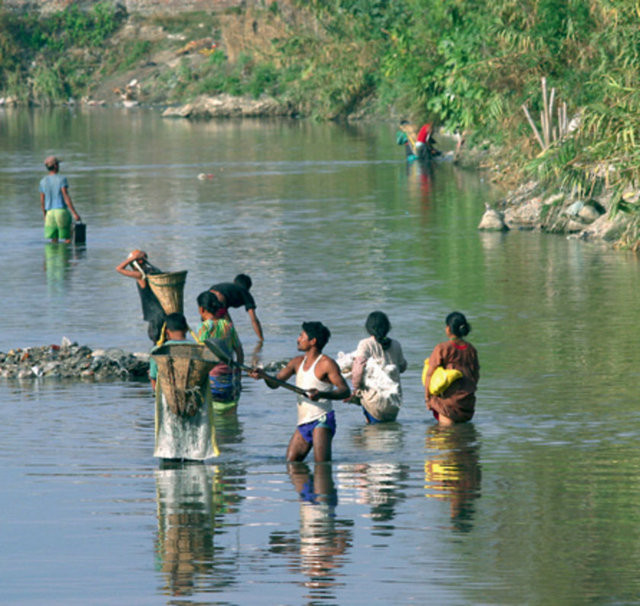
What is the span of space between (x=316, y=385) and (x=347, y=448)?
63.6 inches

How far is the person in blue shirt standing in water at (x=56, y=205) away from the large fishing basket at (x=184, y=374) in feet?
45.1

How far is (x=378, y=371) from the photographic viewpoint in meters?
13.0

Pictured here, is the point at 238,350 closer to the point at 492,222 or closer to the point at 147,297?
the point at 147,297

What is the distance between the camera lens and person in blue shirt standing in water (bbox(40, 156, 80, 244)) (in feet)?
83.4

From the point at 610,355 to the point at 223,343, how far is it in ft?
16.7

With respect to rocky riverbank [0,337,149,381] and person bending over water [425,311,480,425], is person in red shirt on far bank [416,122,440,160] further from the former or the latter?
person bending over water [425,311,480,425]

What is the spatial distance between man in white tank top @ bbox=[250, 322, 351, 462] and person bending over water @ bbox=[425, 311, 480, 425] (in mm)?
1769

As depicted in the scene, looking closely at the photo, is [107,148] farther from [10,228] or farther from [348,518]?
[348,518]

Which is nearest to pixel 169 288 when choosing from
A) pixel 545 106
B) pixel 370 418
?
pixel 370 418

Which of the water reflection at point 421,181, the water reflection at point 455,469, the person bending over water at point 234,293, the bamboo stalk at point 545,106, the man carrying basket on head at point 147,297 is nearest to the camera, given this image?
the water reflection at point 455,469

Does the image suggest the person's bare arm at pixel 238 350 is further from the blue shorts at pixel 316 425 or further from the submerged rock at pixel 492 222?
the submerged rock at pixel 492 222

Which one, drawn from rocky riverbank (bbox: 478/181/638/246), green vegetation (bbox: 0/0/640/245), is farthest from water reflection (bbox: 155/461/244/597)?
rocky riverbank (bbox: 478/181/638/246)

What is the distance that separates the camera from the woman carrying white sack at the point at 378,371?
12852mm

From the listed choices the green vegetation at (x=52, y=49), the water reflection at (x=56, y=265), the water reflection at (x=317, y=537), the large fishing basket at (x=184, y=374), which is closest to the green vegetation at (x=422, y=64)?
the green vegetation at (x=52, y=49)
